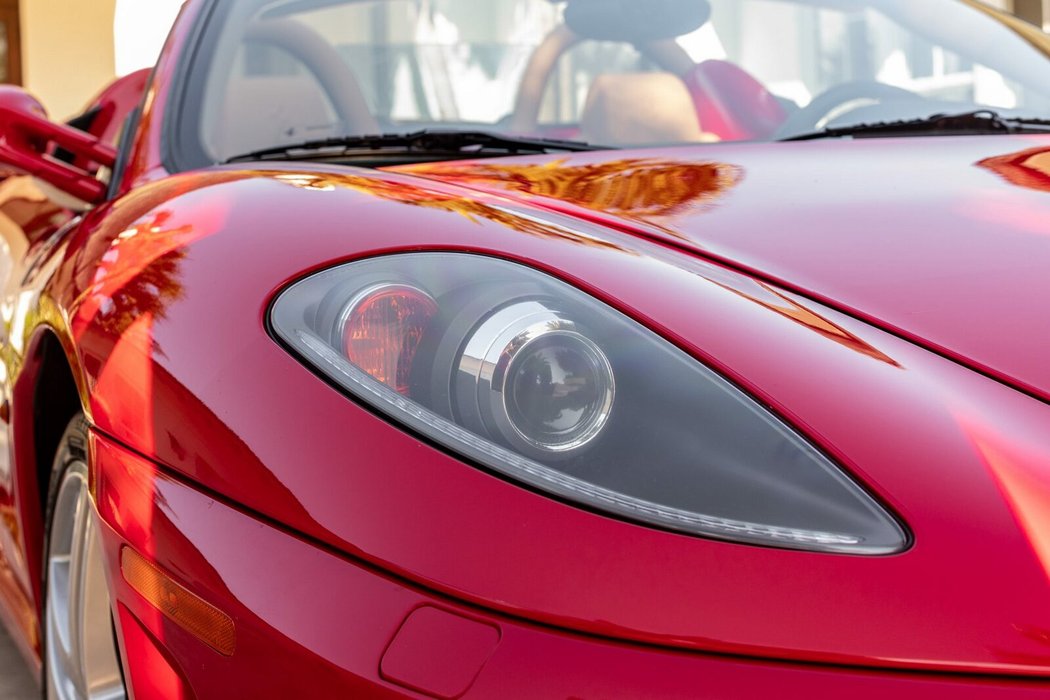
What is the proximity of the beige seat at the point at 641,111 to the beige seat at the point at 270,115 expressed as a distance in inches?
17.0

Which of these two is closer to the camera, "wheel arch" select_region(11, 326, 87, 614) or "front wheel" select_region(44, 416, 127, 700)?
"front wheel" select_region(44, 416, 127, 700)

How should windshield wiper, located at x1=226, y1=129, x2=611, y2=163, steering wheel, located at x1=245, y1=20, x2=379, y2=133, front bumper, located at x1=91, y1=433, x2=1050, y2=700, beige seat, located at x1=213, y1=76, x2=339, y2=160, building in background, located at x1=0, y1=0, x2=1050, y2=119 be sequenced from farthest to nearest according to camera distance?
building in background, located at x1=0, y1=0, x2=1050, y2=119, steering wheel, located at x1=245, y1=20, x2=379, y2=133, beige seat, located at x1=213, y1=76, x2=339, y2=160, windshield wiper, located at x1=226, y1=129, x2=611, y2=163, front bumper, located at x1=91, y1=433, x2=1050, y2=700

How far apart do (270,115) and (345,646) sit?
4.25 ft

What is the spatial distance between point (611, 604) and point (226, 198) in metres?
0.70

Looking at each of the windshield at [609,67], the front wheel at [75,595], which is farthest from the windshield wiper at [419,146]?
the front wheel at [75,595]

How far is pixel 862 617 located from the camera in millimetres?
827

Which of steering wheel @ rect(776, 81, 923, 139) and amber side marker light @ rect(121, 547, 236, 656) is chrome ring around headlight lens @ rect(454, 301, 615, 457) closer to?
amber side marker light @ rect(121, 547, 236, 656)

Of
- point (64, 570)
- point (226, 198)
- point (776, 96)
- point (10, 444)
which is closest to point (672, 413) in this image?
point (226, 198)

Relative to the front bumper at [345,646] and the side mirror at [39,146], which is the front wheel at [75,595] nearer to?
the front bumper at [345,646]

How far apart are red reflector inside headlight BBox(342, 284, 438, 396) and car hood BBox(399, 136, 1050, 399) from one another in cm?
25

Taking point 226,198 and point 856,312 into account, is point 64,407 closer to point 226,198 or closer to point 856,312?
point 226,198

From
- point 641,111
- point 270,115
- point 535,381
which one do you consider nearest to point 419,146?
point 270,115

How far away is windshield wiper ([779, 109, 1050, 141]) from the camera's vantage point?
1.88 meters

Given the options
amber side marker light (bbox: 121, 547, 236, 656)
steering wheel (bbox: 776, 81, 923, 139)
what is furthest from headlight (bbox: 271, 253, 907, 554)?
steering wheel (bbox: 776, 81, 923, 139)
